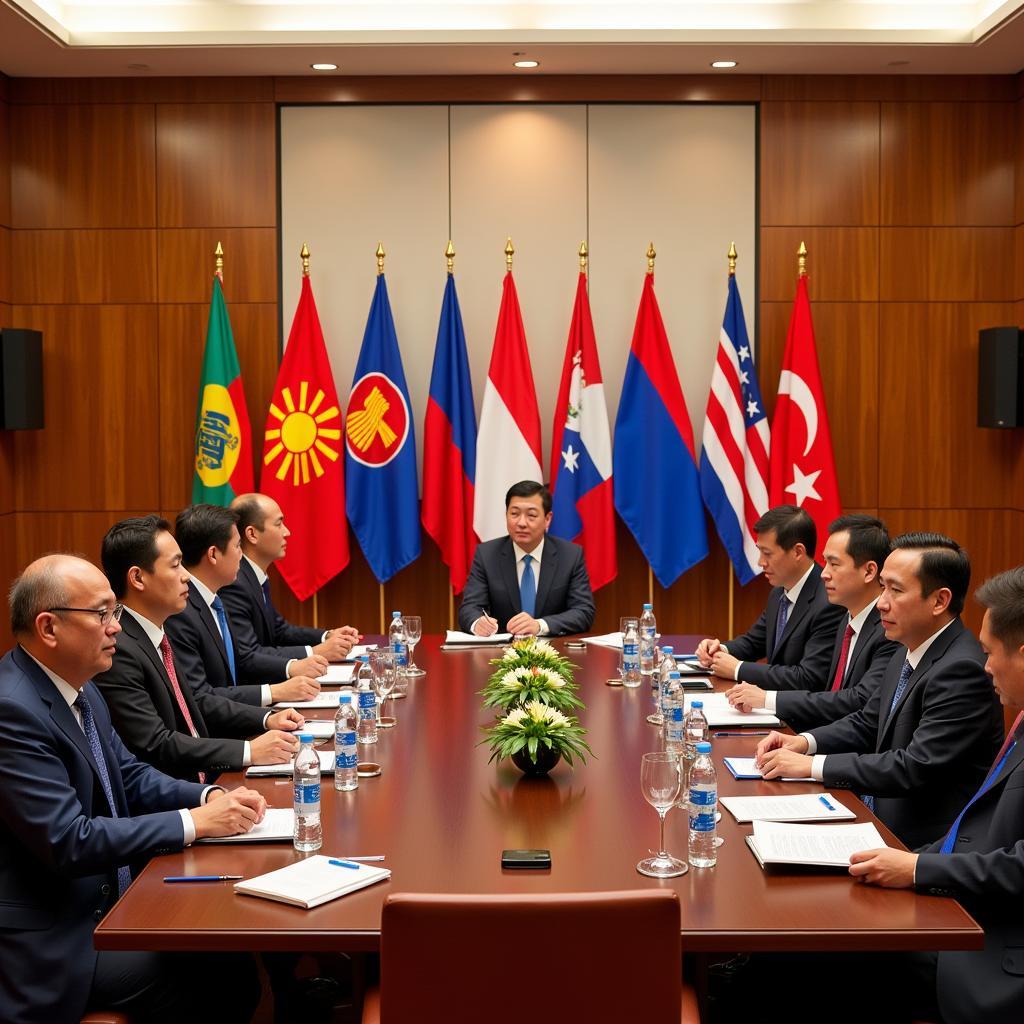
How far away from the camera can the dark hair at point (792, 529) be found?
4.76 meters

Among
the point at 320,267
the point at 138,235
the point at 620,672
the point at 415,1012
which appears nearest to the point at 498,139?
the point at 320,267

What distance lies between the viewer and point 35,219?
711 centimetres

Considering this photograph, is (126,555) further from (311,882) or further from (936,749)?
(936,749)

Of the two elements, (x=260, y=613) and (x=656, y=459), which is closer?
(x=260, y=613)

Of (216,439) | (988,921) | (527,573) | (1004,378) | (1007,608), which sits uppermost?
(1004,378)

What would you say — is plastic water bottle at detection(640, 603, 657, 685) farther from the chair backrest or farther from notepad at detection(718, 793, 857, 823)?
the chair backrest

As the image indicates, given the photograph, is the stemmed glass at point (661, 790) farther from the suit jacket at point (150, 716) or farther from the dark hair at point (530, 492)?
the dark hair at point (530, 492)

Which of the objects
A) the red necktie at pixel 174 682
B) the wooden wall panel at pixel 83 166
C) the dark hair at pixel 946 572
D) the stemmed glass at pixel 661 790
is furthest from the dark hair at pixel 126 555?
the wooden wall panel at pixel 83 166

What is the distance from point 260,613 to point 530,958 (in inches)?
142

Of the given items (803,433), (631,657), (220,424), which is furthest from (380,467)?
(631,657)

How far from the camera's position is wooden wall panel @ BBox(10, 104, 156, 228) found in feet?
23.2

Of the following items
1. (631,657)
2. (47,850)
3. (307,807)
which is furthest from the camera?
(631,657)

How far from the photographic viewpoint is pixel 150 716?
352 cm

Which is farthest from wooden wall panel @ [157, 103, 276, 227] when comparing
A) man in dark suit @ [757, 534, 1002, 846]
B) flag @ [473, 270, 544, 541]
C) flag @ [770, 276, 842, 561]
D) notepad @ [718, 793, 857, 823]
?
notepad @ [718, 793, 857, 823]
